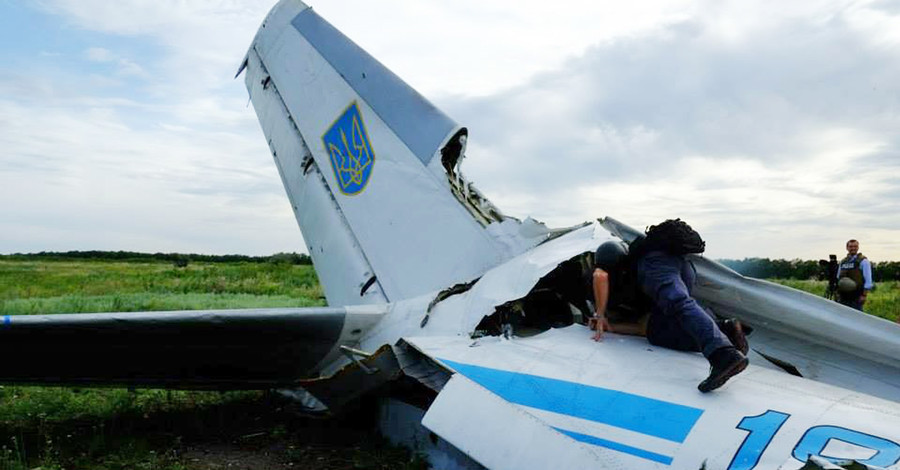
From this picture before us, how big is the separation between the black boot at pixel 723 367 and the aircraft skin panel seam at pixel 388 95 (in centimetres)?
289

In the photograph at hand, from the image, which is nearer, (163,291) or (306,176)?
(306,176)

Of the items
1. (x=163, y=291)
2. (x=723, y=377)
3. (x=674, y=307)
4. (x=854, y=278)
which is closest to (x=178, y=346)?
(x=674, y=307)

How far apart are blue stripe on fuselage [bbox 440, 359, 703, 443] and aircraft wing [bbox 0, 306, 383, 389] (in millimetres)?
1380

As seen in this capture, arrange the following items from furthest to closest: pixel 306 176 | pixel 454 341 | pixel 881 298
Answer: pixel 881 298, pixel 306 176, pixel 454 341

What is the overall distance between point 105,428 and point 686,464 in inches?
174

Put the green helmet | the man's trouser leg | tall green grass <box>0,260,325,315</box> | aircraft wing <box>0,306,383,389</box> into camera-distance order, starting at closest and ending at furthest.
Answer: the man's trouser leg
aircraft wing <box>0,306,383,389</box>
the green helmet
tall green grass <box>0,260,325,315</box>

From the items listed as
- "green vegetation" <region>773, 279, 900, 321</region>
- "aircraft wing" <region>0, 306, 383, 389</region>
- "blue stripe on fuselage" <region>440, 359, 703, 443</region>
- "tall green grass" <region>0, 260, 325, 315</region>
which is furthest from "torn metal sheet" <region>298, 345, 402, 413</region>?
"tall green grass" <region>0, 260, 325, 315</region>

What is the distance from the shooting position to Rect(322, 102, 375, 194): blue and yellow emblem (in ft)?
19.6

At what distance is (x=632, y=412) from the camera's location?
10.5 feet

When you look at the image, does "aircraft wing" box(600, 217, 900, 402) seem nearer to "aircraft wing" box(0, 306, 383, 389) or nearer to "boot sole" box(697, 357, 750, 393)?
"boot sole" box(697, 357, 750, 393)

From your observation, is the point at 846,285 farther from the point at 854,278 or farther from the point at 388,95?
the point at 388,95

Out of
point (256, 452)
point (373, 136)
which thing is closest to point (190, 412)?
point (256, 452)

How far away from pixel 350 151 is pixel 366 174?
33cm

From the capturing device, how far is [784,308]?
3896 mm
